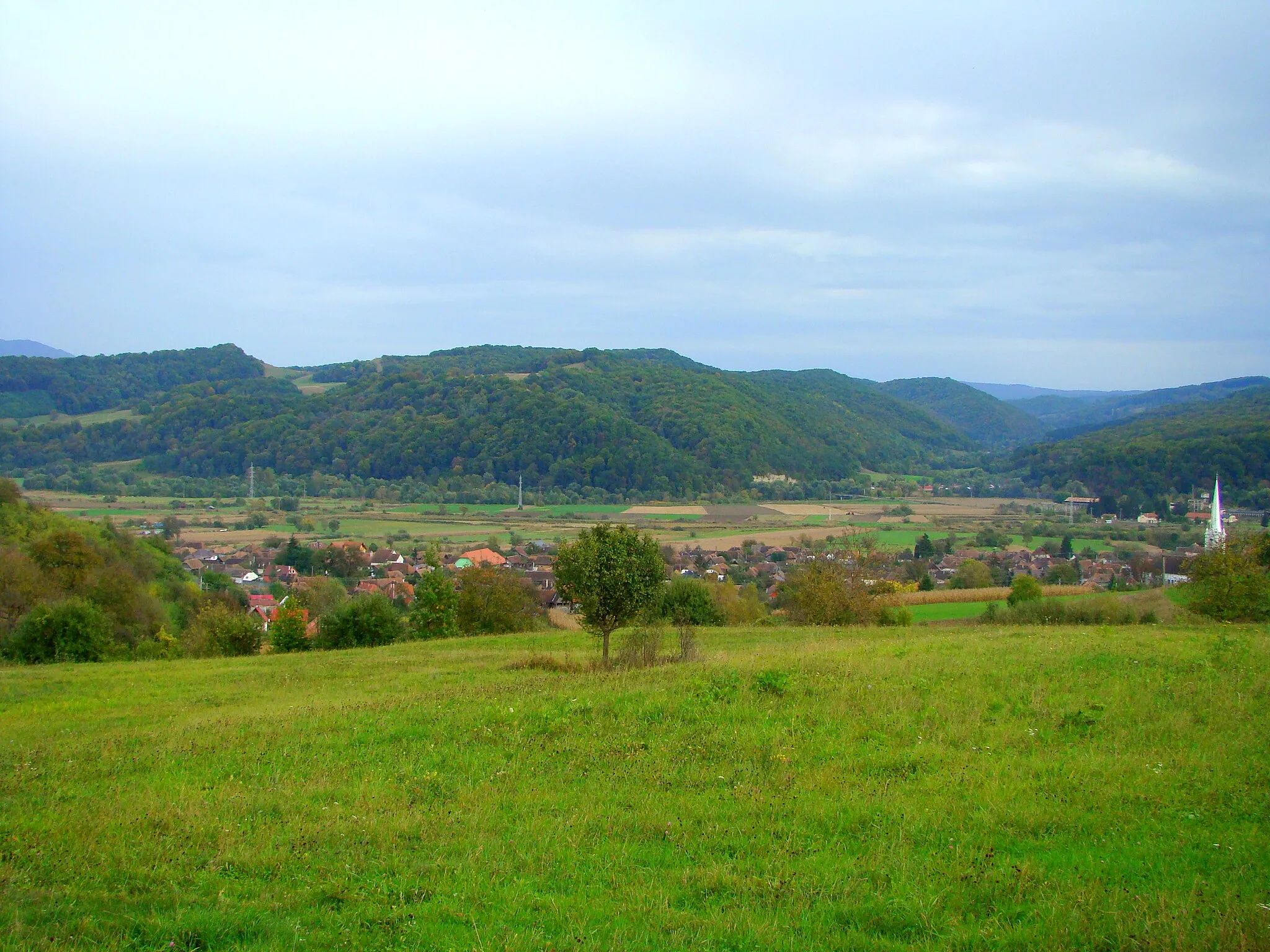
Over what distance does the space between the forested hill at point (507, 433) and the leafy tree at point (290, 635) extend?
2090 inches

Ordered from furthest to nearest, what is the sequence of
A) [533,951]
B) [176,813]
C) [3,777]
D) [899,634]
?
[899,634], [3,777], [176,813], [533,951]

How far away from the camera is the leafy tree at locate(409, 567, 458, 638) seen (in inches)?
1181

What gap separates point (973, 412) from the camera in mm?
171750

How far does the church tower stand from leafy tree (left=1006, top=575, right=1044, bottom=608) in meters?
6.17

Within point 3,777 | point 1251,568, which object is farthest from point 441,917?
point 1251,568

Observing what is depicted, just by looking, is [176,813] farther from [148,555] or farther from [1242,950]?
[148,555]

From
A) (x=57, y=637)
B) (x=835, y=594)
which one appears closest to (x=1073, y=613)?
(x=835, y=594)

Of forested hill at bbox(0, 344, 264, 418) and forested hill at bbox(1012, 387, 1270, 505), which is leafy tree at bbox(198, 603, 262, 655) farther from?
forested hill at bbox(0, 344, 264, 418)

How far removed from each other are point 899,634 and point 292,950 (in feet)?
67.0

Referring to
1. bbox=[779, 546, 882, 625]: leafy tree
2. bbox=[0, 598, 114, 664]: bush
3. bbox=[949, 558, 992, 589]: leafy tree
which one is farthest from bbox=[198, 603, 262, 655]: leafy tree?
bbox=[949, 558, 992, 589]: leafy tree

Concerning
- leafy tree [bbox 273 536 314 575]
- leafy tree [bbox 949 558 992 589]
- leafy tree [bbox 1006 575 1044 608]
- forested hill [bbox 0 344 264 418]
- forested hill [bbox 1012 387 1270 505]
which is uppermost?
forested hill [bbox 0 344 264 418]

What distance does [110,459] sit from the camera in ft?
307

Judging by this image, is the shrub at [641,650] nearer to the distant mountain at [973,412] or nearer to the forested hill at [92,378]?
the forested hill at [92,378]

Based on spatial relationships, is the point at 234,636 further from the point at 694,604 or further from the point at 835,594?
the point at 835,594
